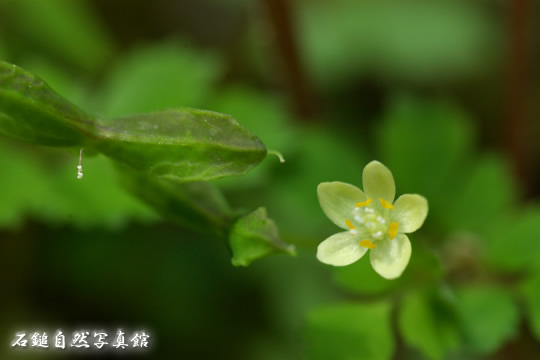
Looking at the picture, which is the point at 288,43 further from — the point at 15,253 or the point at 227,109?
the point at 15,253

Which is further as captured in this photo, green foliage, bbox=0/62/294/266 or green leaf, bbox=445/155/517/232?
green leaf, bbox=445/155/517/232

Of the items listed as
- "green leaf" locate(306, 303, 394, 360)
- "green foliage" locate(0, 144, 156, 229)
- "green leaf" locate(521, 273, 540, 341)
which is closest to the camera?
"green leaf" locate(306, 303, 394, 360)

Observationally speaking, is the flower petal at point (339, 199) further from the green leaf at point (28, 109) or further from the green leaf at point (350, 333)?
the green leaf at point (28, 109)

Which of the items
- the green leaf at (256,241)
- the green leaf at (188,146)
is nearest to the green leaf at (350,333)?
the green leaf at (256,241)

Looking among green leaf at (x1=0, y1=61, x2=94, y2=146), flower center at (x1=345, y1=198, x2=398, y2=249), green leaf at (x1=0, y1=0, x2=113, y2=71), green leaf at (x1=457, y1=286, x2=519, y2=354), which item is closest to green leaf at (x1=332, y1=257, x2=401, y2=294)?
green leaf at (x1=457, y1=286, x2=519, y2=354)

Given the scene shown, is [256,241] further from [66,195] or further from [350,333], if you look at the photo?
[66,195]

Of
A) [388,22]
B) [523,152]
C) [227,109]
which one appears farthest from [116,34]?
[523,152]

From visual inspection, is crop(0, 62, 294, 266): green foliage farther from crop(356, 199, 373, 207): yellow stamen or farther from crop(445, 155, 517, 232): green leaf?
crop(445, 155, 517, 232): green leaf
